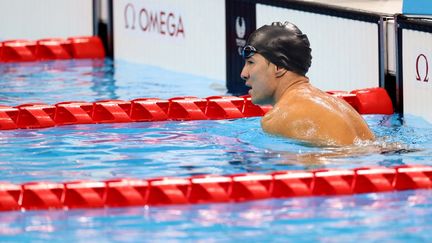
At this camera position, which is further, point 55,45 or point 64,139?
point 55,45

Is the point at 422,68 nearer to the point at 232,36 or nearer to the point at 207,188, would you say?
the point at 232,36

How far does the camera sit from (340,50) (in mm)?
8773

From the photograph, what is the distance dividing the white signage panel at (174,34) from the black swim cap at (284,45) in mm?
3141

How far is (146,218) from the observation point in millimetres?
5453

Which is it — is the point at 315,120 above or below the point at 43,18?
above

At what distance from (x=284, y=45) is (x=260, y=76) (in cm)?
24

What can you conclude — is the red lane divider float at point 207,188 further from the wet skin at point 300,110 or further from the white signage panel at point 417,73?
the white signage panel at point 417,73

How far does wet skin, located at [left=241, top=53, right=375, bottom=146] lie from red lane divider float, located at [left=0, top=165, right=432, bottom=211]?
630mm

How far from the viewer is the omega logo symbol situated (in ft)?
26.3

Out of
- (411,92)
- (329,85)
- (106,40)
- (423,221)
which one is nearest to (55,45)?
(106,40)

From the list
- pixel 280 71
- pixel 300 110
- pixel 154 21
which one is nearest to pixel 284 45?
pixel 280 71

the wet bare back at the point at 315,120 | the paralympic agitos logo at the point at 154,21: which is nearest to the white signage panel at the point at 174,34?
the paralympic agitos logo at the point at 154,21

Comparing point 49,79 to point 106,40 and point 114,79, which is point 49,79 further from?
point 106,40

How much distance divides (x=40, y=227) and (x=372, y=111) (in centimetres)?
348
